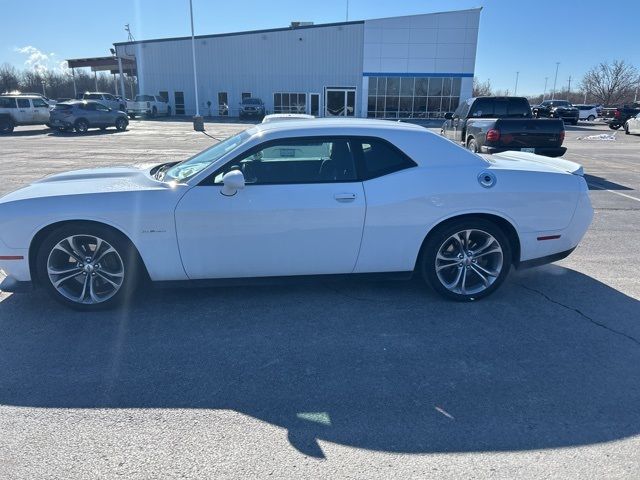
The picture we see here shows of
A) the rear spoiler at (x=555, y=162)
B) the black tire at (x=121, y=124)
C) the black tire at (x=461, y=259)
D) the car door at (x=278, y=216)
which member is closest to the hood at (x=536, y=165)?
the rear spoiler at (x=555, y=162)

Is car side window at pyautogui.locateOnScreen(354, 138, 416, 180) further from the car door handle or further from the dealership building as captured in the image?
the dealership building

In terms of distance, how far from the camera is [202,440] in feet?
8.14

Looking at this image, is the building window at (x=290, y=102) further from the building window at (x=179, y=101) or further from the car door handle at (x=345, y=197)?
the car door handle at (x=345, y=197)

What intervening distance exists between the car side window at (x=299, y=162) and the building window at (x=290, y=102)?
40939 mm

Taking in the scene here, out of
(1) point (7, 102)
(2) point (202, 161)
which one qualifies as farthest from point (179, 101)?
(2) point (202, 161)

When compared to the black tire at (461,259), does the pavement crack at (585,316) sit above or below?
below

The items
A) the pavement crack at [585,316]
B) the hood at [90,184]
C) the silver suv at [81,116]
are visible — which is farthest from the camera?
the silver suv at [81,116]

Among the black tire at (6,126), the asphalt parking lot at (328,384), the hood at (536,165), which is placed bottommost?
the asphalt parking lot at (328,384)

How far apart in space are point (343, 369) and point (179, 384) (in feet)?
3.56

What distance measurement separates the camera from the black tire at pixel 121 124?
88.1ft

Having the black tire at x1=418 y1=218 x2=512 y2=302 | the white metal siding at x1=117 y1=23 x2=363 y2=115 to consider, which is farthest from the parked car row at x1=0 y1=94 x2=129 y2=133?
the black tire at x1=418 y1=218 x2=512 y2=302

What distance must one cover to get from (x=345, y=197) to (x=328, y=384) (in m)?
1.55

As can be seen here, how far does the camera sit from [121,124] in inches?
1068

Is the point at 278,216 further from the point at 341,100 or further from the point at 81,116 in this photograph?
the point at 341,100
